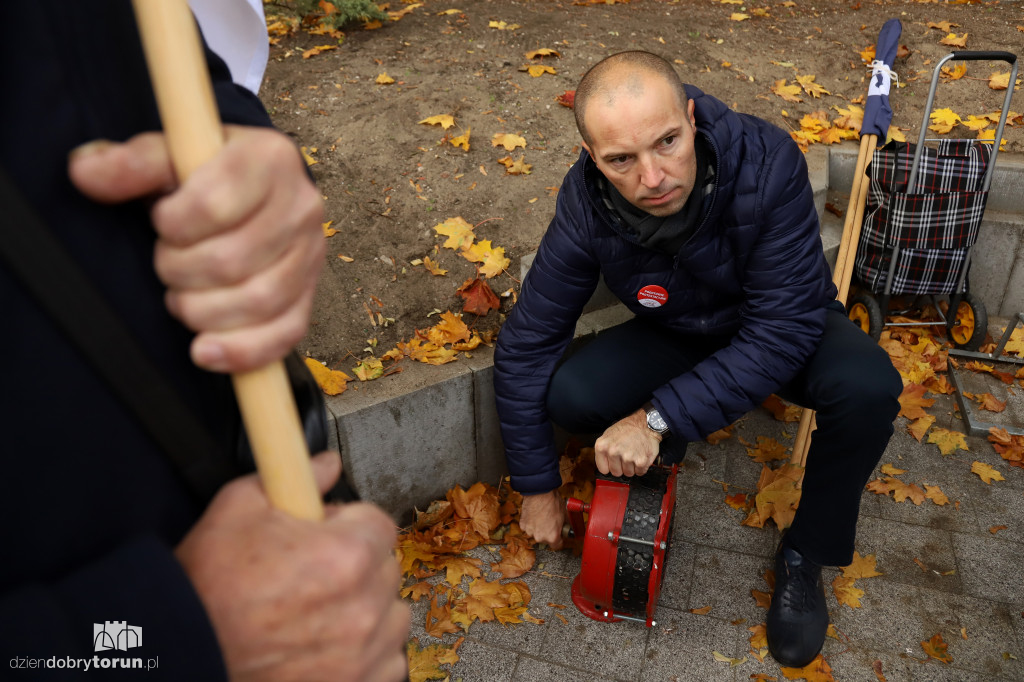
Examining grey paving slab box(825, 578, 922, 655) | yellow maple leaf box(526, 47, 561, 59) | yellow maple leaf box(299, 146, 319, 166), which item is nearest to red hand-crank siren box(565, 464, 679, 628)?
grey paving slab box(825, 578, 922, 655)

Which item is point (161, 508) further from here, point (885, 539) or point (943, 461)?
point (943, 461)

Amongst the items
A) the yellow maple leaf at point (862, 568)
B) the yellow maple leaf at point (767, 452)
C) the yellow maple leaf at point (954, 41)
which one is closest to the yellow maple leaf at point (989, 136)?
the yellow maple leaf at point (954, 41)

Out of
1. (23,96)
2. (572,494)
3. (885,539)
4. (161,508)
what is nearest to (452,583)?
(572,494)

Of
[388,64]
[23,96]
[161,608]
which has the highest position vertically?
[23,96]

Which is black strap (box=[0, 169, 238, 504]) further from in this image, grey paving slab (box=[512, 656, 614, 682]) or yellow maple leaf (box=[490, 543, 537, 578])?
yellow maple leaf (box=[490, 543, 537, 578])

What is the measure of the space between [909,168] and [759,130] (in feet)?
6.01

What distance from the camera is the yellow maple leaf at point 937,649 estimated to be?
2.71 m

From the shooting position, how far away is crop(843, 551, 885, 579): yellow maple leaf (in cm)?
305

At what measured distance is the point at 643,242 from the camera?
2705 mm

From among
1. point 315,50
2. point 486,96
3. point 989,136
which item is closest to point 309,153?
point 486,96

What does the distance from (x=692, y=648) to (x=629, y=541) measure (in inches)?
23.5

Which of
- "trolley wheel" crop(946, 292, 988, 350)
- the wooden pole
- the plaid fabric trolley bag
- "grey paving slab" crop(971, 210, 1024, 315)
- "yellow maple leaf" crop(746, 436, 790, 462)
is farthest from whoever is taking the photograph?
"grey paving slab" crop(971, 210, 1024, 315)

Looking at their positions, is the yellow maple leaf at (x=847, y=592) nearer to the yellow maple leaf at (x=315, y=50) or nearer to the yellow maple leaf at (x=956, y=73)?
the yellow maple leaf at (x=956, y=73)

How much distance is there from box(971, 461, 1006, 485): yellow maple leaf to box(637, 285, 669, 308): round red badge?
1870 mm
